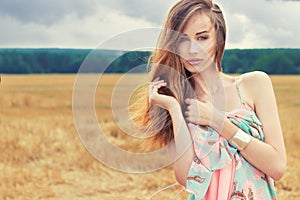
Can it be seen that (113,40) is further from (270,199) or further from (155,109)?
(270,199)

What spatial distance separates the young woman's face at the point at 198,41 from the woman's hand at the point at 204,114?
0.13 metres

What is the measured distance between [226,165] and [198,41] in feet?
1.32

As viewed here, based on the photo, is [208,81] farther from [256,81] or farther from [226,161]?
[226,161]

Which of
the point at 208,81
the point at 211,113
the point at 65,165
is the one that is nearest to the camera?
the point at 211,113

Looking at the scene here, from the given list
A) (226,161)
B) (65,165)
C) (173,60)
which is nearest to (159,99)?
(173,60)

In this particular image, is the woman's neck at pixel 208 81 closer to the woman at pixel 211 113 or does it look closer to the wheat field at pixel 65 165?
the woman at pixel 211 113

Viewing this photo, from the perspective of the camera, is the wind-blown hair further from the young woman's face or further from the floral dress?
the floral dress

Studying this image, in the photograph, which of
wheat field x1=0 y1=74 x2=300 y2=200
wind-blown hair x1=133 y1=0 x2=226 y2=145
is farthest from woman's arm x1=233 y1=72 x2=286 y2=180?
wheat field x1=0 y1=74 x2=300 y2=200

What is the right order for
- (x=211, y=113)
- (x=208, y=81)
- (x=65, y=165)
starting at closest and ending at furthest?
1. (x=211, y=113)
2. (x=208, y=81)
3. (x=65, y=165)

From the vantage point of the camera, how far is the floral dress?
1992 millimetres

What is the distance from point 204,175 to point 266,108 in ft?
0.95

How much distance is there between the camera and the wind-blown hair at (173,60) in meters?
1.99

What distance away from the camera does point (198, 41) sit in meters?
1.97

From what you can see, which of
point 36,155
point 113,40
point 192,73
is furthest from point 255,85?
point 36,155
